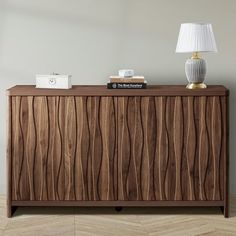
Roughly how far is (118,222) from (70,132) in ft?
2.04

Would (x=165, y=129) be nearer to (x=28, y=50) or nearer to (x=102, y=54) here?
(x=102, y=54)

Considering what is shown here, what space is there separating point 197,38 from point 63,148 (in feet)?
3.49

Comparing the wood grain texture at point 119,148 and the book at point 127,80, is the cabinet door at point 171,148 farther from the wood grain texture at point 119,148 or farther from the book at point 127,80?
the book at point 127,80

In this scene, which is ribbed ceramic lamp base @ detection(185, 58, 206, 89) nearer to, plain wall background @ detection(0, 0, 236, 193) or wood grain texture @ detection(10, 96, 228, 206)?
wood grain texture @ detection(10, 96, 228, 206)

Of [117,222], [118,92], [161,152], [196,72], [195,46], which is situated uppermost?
[195,46]

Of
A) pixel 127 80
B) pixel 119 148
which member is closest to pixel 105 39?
pixel 127 80

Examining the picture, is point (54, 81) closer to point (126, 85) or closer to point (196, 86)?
point (126, 85)

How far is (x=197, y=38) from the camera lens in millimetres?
3953

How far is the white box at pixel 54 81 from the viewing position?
400 cm

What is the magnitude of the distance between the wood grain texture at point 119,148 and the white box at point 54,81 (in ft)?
0.29

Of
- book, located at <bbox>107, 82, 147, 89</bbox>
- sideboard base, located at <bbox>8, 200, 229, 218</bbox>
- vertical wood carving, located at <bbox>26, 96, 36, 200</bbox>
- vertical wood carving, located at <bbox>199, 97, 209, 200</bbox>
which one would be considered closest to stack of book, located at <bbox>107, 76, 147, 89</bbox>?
book, located at <bbox>107, 82, 147, 89</bbox>

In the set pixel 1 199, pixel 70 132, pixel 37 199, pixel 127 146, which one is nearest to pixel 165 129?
pixel 127 146

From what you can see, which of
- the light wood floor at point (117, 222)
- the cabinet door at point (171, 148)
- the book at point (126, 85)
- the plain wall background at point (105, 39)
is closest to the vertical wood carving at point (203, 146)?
the cabinet door at point (171, 148)

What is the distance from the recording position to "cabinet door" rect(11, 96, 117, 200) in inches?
156
